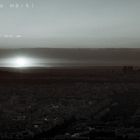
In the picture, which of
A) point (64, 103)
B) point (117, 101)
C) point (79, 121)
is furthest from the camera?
point (117, 101)

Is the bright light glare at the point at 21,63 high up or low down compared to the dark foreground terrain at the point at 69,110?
up

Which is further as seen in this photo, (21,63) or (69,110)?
(21,63)

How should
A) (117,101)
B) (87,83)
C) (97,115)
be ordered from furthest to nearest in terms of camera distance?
(87,83) < (117,101) < (97,115)

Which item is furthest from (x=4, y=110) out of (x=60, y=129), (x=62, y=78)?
(x=62, y=78)

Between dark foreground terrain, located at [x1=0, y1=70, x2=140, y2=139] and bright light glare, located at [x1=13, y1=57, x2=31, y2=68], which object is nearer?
dark foreground terrain, located at [x1=0, y1=70, x2=140, y2=139]

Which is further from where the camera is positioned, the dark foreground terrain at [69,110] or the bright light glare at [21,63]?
the bright light glare at [21,63]

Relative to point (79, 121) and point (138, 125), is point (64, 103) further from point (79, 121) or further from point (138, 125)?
point (138, 125)

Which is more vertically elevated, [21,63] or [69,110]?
[21,63]

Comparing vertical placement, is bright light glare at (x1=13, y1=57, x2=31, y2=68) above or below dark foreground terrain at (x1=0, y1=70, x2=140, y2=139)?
above
